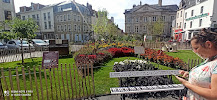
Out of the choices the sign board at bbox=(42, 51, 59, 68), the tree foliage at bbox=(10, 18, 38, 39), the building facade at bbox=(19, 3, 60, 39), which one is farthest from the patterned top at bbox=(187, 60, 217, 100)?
the building facade at bbox=(19, 3, 60, 39)

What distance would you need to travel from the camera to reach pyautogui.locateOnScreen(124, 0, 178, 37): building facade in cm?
4438

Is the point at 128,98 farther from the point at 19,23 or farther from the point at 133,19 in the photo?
the point at 133,19

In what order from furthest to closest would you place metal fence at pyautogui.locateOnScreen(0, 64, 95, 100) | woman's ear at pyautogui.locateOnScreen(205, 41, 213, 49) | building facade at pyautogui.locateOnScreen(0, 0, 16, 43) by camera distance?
building facade at pyautogui.locateOnScreen(0, 0, 16, 43) < metal fence at pyautogui.locateOnScreen(0, 64, 95, 100) < woman's ear at pyautogui.locateOnScreen(205, 41, 213, 49)

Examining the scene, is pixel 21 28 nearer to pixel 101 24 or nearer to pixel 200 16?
pixel 101 24

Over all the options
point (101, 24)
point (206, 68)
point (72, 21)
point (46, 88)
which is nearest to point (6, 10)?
point (72, 21)

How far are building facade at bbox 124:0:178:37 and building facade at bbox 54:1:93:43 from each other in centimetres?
1848

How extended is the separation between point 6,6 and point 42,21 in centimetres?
1567

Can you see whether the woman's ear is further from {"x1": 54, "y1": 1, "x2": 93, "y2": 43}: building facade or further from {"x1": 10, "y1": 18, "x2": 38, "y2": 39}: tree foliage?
{"x1": 54, "y1": 1, "x2": 93, "y2": 43}: building facade

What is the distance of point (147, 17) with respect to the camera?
1821 inches

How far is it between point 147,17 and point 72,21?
2849 cm

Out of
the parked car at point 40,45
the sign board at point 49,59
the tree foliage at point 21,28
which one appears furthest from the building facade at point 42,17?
the sign board at point 49,59

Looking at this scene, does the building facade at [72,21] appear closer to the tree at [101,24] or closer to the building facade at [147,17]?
the tree at [101,24]

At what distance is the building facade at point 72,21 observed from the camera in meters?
36.4

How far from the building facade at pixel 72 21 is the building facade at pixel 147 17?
18.5m
